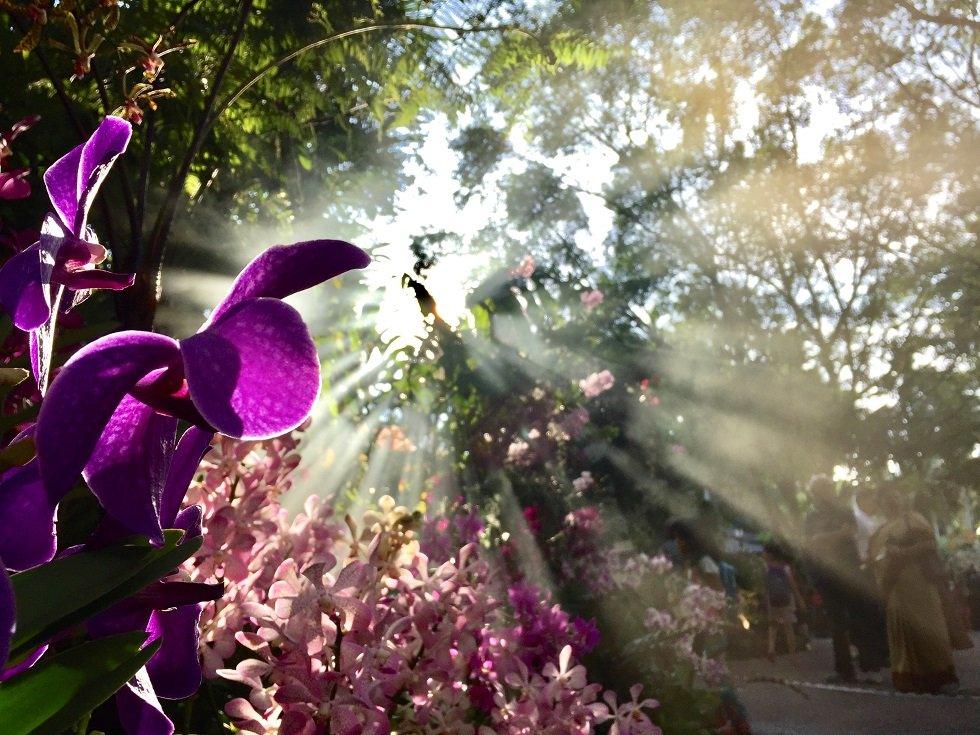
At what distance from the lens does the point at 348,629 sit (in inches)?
33.8

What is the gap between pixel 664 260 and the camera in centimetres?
1267

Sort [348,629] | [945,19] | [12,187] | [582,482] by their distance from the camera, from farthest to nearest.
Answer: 1. [945,19]
2. [582,482]
3. [348,629]
4. [12,187]

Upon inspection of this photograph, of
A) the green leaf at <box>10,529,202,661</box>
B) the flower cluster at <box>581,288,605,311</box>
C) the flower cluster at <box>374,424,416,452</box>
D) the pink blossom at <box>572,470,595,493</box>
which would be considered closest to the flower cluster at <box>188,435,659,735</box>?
the green leaf at <box>10,529,202,661</box>

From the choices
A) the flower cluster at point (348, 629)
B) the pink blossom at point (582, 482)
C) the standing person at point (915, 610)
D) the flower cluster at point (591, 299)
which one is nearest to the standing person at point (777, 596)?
the standing person at point (915, 610)

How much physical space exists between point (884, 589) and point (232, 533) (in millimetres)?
7742

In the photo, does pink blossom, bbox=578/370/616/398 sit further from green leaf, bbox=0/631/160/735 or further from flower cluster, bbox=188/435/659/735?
green leaf, bbox=0/631/160/735

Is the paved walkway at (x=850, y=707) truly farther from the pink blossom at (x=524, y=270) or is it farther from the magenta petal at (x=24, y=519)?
the magenta petal at (x=24, y=519)

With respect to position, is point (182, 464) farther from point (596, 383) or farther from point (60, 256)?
point (596, 383)

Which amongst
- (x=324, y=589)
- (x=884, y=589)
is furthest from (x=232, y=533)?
(x=884, y=589)

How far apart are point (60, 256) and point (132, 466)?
107 millimetres

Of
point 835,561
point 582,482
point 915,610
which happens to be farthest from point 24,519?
point 835,561

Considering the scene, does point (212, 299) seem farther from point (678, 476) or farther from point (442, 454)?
point (678, 476)

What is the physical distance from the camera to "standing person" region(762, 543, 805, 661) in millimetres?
8406

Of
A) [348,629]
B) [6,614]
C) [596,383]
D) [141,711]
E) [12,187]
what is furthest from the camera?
[596,383]
